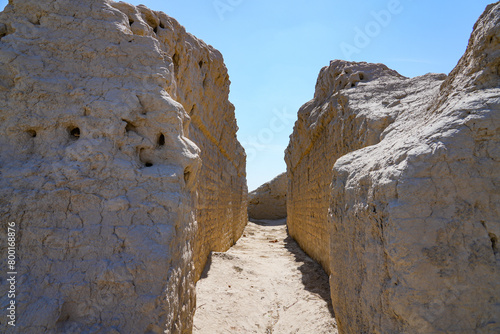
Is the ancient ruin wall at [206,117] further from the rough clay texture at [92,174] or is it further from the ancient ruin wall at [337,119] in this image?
the ancient ruin wall at [337,119]

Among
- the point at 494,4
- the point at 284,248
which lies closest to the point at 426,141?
the point at 494,4

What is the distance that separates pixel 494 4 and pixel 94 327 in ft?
12.2

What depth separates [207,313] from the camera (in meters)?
3.34

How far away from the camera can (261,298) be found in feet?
13.7

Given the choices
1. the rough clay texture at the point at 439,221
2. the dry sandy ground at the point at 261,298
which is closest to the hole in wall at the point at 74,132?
the dry sandy ground at the point at 261,298

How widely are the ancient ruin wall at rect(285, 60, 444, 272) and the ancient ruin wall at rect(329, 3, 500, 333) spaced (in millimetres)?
1295

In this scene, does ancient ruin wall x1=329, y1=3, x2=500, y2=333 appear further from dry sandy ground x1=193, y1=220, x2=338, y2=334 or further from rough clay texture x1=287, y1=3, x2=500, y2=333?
dry sandy ground x1=193, y1=220, x2=338, y2=334

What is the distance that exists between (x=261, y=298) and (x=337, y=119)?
132 inches

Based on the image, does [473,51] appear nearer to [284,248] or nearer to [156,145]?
[156,145]

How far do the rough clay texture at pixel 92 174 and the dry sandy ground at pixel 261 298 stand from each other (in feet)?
3.76

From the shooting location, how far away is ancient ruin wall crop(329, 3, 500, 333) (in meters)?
1.52

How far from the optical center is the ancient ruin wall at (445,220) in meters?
1.52
